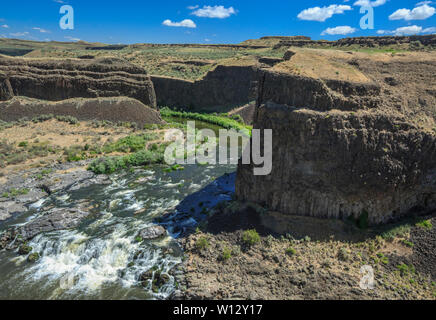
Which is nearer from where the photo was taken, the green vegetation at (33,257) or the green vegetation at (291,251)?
the green vegetation at (291,251)

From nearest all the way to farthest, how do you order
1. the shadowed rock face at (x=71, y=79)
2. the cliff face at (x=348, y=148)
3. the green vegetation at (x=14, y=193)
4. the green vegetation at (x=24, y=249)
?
the cliff face at (x=348, y=148) < the green vegetation at (x=24, y=249) < the green vegetation at (x=14, y=193) < the shadowed rock face at (x=71, y=79)

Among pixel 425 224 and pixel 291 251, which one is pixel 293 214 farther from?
pixel 425 224

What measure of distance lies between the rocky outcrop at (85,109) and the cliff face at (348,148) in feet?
104

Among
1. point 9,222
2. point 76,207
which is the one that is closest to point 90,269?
point 76,207

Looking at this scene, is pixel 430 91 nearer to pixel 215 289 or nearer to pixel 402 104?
pixel 402 104

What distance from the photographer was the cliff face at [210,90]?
6109cm

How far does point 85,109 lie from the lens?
44062 mm

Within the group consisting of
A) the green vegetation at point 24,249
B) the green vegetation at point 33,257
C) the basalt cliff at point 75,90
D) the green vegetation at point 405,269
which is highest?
the basalt cliff at point 75,90

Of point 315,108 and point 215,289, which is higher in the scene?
point 315,108

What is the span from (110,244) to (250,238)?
338 inches

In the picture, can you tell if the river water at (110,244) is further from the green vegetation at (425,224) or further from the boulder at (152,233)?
the green vegetation at (425,224)

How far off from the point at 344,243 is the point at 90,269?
46.8 ft

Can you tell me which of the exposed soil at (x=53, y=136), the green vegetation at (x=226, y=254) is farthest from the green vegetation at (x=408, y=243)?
the exposed soil at (x=53, y=136)

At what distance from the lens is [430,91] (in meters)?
18.5
